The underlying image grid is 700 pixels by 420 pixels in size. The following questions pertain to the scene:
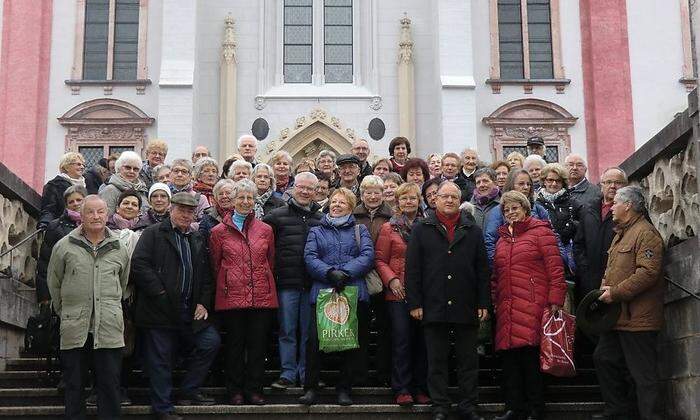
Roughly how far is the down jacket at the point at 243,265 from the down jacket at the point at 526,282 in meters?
1.92

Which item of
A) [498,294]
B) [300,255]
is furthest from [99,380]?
[498,294]

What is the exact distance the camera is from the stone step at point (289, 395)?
8.47 metres

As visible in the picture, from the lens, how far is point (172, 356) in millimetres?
8406

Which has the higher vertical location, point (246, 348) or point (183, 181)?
point (183, 181)

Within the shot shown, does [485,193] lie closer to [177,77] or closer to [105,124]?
[177,77]

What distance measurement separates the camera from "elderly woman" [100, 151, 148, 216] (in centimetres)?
957

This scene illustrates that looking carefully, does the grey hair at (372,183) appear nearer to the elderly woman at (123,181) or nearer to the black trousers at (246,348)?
the black trousers at (246,348)

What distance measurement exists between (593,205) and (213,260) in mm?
3379

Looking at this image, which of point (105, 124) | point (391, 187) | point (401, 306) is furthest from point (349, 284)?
point (105, 124)

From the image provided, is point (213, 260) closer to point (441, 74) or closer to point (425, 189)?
point (425, 189)

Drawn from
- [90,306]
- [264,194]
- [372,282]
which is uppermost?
[264,194]

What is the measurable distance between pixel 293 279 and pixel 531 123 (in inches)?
588

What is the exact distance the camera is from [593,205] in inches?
352

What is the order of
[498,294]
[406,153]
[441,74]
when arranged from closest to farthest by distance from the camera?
1. [498,294]
2. [406,153]
3. [441,74]
